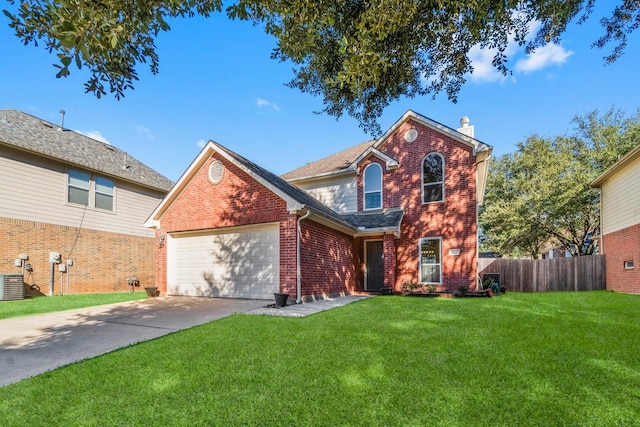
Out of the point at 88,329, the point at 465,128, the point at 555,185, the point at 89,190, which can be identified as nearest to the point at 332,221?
the point at 88,329

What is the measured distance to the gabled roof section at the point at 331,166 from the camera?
51.5 feet

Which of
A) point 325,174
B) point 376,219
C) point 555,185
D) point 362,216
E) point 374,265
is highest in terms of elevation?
point 555,185

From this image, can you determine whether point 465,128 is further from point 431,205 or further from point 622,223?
point 622,223

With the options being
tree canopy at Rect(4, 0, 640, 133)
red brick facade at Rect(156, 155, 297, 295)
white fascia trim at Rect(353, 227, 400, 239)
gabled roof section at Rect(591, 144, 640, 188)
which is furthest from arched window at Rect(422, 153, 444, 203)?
red brick facade at Rect(156, 155, 297, 295)

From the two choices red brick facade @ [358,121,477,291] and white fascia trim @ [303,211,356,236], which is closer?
white fascia trim @ [303,211,356,236]

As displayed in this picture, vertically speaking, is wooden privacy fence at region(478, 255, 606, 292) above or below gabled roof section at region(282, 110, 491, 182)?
below

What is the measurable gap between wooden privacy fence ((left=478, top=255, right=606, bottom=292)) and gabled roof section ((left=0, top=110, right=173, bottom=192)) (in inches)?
696

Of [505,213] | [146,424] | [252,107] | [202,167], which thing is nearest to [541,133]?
[505,213]

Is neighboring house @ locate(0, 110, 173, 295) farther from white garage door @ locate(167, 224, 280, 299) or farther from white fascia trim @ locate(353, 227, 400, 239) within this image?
white fascia trim @ locate(353, 227, 400, 239)

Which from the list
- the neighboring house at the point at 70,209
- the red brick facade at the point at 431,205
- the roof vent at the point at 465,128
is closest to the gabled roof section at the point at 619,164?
the red brick facade at the point at 431,205

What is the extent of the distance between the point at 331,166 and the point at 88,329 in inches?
475

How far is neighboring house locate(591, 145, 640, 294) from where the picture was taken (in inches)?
484

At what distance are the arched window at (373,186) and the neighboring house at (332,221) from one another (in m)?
0.05

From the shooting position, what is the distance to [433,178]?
1398cm
